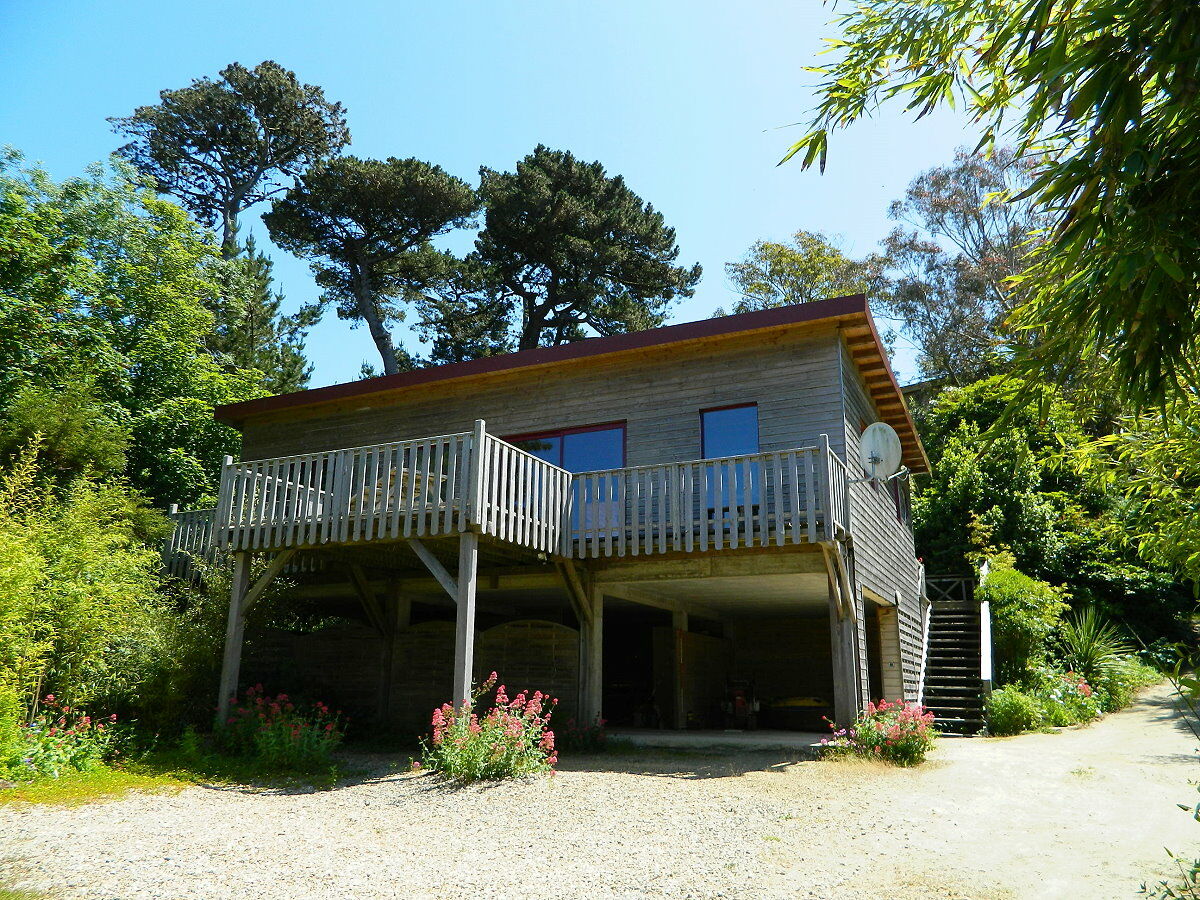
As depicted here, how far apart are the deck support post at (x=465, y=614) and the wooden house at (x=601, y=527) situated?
0.03 metres

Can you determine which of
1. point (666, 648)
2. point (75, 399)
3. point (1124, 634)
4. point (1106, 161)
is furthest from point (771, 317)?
point (1124, 634)

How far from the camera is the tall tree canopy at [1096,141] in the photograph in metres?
2.87

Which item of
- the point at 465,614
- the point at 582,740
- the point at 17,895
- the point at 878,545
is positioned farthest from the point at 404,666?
the point at 17,895

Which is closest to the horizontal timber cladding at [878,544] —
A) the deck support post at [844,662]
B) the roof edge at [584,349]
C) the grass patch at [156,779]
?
the deck support post at [844,662]

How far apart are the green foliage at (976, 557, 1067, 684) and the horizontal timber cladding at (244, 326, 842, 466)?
612 cm

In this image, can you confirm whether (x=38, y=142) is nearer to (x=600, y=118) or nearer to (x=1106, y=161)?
(x=600, y=118)

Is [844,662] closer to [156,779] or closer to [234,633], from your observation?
[234,633]

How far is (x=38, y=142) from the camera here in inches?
727

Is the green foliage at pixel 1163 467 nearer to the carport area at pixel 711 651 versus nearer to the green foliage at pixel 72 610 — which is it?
the carport area at pixel 711 651

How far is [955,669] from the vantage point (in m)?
14.8

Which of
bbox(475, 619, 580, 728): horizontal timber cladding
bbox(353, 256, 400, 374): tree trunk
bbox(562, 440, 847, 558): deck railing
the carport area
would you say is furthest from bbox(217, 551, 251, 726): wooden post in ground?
bbox(353, 256, 400, 374): tree trunk

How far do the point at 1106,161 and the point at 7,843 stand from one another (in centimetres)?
772

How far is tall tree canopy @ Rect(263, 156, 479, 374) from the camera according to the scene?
92.6ft

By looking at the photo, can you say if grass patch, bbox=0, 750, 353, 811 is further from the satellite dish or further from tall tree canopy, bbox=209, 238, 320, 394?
tall tree canopy, bbox=209, 238, 320, 394
